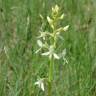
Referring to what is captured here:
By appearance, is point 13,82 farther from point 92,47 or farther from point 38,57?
point 92,47

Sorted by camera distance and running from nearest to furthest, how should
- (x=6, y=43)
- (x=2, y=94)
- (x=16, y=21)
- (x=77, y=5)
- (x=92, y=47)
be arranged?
(x=2, y=94) → (x=92, y=47) → (x=6, y=43) → (x=16, y=21) → (x=77, y=5)

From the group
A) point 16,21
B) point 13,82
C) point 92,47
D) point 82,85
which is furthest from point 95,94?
point 16,21

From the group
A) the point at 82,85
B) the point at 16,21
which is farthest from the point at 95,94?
the point at 16,21

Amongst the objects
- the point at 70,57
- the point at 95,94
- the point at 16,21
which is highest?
the point at 16,21

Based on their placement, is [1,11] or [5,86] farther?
[1,11]

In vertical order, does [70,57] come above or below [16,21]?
below

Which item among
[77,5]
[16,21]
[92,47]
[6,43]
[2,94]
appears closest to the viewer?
[2,94]

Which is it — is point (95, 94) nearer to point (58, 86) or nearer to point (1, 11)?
point (58, 86)
